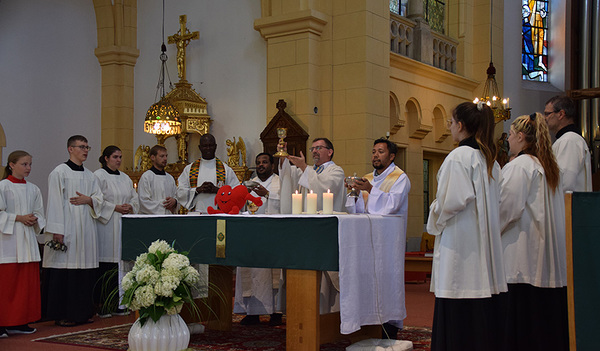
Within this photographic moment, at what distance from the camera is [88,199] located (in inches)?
294

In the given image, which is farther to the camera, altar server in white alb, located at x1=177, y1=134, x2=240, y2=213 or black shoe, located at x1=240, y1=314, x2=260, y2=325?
altar server in white alb, located at x1=177, y1=134, x2=240, y2=213

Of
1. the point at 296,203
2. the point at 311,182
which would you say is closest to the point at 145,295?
the point at 296,203

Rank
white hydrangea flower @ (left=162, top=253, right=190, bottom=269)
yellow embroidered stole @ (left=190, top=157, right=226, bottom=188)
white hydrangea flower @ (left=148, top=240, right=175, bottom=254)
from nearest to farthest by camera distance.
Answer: white hydrangea flower @ (left=162, top=253, right=190, bottom=269)
white hydrangea flower @ (left=148, top=240, right=175, bottom=254)
yellow embroidered stole @ (left=190, top=157, right=226, bottom=188)

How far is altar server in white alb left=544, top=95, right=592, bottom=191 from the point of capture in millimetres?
5148

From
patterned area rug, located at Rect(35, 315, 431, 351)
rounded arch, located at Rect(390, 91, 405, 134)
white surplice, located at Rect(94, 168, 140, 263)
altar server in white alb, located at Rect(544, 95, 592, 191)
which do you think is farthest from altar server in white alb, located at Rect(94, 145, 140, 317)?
rounded arch, located at Rect(390, 91, 405, 134)

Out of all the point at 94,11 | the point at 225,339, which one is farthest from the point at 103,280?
the point at 94,11

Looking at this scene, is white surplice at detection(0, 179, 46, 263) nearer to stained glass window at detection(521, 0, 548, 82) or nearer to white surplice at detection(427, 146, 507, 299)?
white surplice at detection(427, 146, 507, 299)

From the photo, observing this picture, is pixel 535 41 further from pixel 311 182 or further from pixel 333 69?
pixel 311 182

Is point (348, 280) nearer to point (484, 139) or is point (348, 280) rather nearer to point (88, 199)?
point (484, 139)

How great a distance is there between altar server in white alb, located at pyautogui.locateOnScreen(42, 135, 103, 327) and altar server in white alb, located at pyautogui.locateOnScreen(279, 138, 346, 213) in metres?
2.65

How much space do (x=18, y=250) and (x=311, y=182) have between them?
2959 mm

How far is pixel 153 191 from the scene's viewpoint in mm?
8461

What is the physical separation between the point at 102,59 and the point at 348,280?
896cm

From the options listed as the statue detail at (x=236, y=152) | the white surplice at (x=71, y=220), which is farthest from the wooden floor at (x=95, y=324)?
the statue detail at (x=236, y=152)
